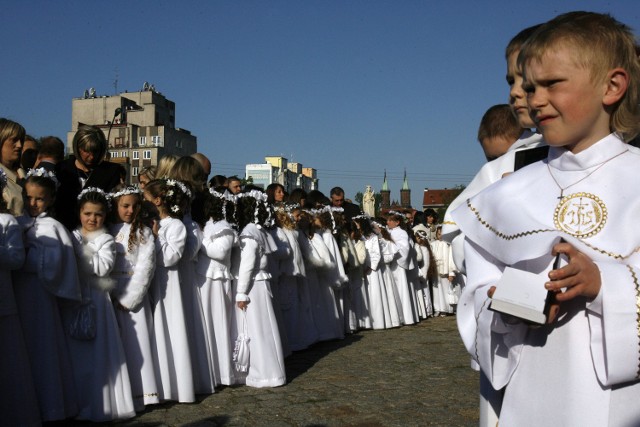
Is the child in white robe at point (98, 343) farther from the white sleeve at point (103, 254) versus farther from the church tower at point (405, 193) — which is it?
the church tower at point (405, 193)

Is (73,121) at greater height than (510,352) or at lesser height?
greater

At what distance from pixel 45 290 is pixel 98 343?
0.66 m

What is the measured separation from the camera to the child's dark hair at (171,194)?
7.67 m

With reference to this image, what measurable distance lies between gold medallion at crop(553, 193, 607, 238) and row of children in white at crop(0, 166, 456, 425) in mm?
4869

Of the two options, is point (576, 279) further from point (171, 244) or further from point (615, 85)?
point (171, 244)

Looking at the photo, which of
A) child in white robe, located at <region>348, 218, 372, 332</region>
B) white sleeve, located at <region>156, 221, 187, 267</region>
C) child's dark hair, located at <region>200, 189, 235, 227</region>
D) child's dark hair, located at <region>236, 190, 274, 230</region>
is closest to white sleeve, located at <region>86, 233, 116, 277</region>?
white sleeve, located at <region>156, 221, 187, 267</region>

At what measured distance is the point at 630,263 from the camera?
209cm

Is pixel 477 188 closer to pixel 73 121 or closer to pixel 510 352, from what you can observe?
pixel 510 352

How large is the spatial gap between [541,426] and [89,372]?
529 centimetres

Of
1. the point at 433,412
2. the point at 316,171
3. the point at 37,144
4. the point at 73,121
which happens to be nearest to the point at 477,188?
the point at 433,412

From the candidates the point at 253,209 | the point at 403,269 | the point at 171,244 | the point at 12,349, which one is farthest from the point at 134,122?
the point at 12,349

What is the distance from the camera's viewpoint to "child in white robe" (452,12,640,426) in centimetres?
205

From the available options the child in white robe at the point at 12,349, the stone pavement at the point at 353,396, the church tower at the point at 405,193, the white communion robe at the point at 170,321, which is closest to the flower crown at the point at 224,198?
the white communion robe at the point at 170,321

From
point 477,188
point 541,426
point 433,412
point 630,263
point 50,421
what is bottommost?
point 433,412
